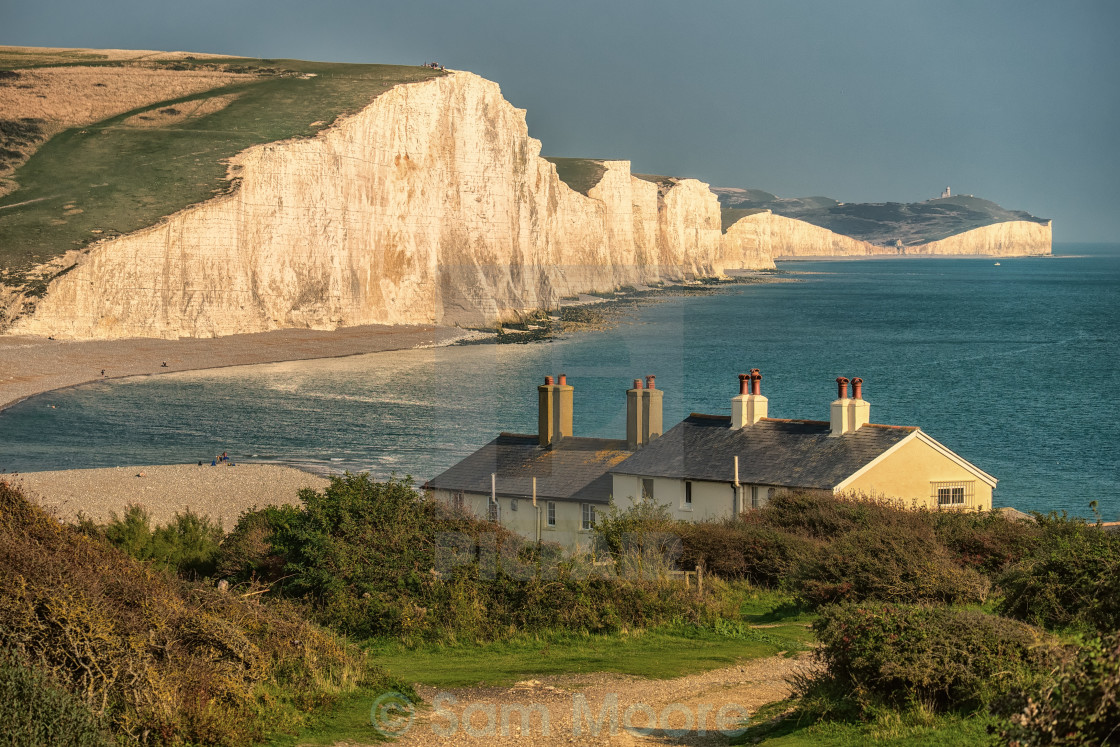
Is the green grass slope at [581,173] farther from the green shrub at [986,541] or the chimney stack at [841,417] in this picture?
the green shrub at [986,541]

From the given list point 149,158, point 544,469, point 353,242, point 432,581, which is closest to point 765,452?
point 544,469

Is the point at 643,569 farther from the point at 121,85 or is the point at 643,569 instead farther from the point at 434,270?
the point at 121,85

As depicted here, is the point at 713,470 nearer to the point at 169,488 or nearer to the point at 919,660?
the point at 919,660

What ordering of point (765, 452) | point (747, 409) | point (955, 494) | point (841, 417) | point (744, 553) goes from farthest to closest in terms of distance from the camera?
1. point (747, 409)
2. point (955, 494)
3. point (765, 452)
4. point (841, 417)
5. point (744, 553)

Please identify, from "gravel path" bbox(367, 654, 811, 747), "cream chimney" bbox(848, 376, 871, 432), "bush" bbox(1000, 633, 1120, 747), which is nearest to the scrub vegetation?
"bush" bbox(1000, 633, 1120, 747)

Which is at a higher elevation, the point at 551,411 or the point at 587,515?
the point at 551,411

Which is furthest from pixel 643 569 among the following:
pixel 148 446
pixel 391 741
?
pixel 148 446
